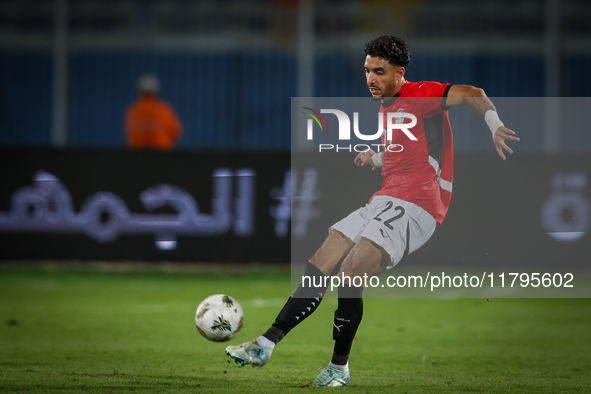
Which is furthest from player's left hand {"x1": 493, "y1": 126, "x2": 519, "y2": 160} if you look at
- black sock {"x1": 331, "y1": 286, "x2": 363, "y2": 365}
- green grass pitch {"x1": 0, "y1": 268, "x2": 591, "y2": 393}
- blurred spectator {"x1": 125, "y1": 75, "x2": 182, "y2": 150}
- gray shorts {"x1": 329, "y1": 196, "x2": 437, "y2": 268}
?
blurred spectator {"x1": 125, "y1": 75, "x2": 182, "y2": 150}

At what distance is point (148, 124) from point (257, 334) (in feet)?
17.2

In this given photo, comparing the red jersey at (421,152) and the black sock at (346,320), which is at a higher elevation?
the red jersey at (421,152)

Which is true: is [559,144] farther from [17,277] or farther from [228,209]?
[17,277]

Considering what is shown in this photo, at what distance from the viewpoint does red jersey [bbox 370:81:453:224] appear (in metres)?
4.41

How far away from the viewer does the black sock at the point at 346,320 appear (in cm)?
429

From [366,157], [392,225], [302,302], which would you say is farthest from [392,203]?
[302,302]

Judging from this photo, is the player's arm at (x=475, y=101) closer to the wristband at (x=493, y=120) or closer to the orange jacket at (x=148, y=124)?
the wristband at (x=493, y=120)

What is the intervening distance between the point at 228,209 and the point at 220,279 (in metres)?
0.86

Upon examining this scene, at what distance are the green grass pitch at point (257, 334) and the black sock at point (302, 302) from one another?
33 cm

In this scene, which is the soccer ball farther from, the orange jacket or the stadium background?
the stadium background

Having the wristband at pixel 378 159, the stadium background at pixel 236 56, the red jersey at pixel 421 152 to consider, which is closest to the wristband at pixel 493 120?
the red jersey at pixel 421 152

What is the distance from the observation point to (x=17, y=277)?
367 inches

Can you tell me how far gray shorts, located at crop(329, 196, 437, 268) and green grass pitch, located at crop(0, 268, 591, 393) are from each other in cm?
78

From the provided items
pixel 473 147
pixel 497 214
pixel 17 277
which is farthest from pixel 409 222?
pixel 17 277
